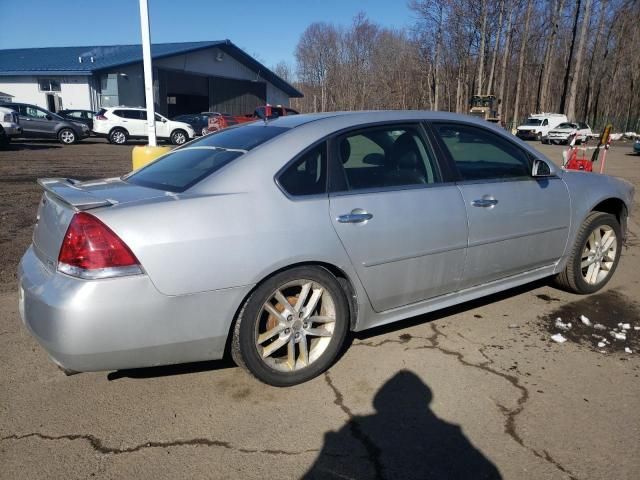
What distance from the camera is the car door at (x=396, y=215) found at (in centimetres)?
300

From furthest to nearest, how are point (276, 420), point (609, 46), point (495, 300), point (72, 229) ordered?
1. point (609, 46)
2. point (495, 300)
3. point (276, 420)
4. point (72, 229)

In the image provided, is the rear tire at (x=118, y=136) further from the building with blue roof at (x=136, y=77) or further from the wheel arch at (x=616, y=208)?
the wheel arch at (x=616, y=208)

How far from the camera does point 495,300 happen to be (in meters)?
4.34

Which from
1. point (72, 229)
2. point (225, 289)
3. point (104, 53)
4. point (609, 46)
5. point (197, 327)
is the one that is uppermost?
point (609, 46)

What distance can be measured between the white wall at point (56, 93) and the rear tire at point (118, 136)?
801 cm

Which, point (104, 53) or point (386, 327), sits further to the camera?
point (104, 53)

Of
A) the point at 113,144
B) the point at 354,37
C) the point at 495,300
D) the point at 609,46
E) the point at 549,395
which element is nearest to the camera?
the point at 549,395

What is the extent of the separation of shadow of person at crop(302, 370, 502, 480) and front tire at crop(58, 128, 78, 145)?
24.3 metres

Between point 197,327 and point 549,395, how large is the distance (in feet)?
6.74

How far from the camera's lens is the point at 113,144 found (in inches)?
968

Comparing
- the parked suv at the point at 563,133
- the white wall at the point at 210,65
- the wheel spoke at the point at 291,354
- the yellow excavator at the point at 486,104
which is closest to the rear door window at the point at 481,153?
the wheel spoke at the point at 291,354

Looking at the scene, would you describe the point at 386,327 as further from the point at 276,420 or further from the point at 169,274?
the point at 169,274

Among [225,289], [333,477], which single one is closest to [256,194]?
[225,289]

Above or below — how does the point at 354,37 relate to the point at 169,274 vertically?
above
